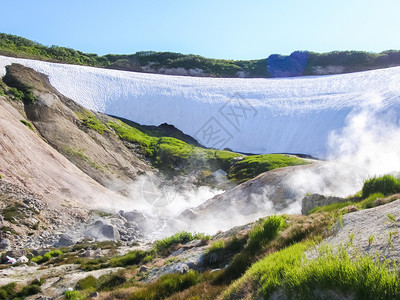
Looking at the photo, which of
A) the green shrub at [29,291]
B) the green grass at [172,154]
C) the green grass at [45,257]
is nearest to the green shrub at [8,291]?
the green shrub at [29,291]

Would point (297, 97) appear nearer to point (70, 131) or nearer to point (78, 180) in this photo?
point (70, 131)

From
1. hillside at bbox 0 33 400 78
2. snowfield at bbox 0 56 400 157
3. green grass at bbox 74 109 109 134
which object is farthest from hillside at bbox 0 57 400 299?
hillside at bbox 0 33 400 78

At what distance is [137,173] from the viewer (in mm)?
47938

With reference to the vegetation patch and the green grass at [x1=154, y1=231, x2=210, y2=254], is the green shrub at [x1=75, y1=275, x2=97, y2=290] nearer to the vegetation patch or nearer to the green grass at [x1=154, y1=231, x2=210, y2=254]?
the green grass at [x1=154, y1=231, x2=210, y2=254]

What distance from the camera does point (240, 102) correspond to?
283 ft

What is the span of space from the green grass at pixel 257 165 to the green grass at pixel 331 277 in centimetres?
4297

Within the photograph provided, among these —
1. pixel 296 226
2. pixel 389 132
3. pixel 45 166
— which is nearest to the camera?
pixel 296 226

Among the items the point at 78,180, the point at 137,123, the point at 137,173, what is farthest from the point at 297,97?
the point at 78,180

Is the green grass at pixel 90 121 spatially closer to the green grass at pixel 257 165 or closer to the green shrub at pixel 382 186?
the green grass at pixel 257 165

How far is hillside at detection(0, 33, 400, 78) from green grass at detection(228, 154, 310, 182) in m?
73.8

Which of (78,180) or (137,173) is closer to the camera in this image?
(78,180)

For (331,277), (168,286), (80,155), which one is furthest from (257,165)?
(331,277)

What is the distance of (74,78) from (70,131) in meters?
37.3

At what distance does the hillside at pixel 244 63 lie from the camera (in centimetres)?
11844
